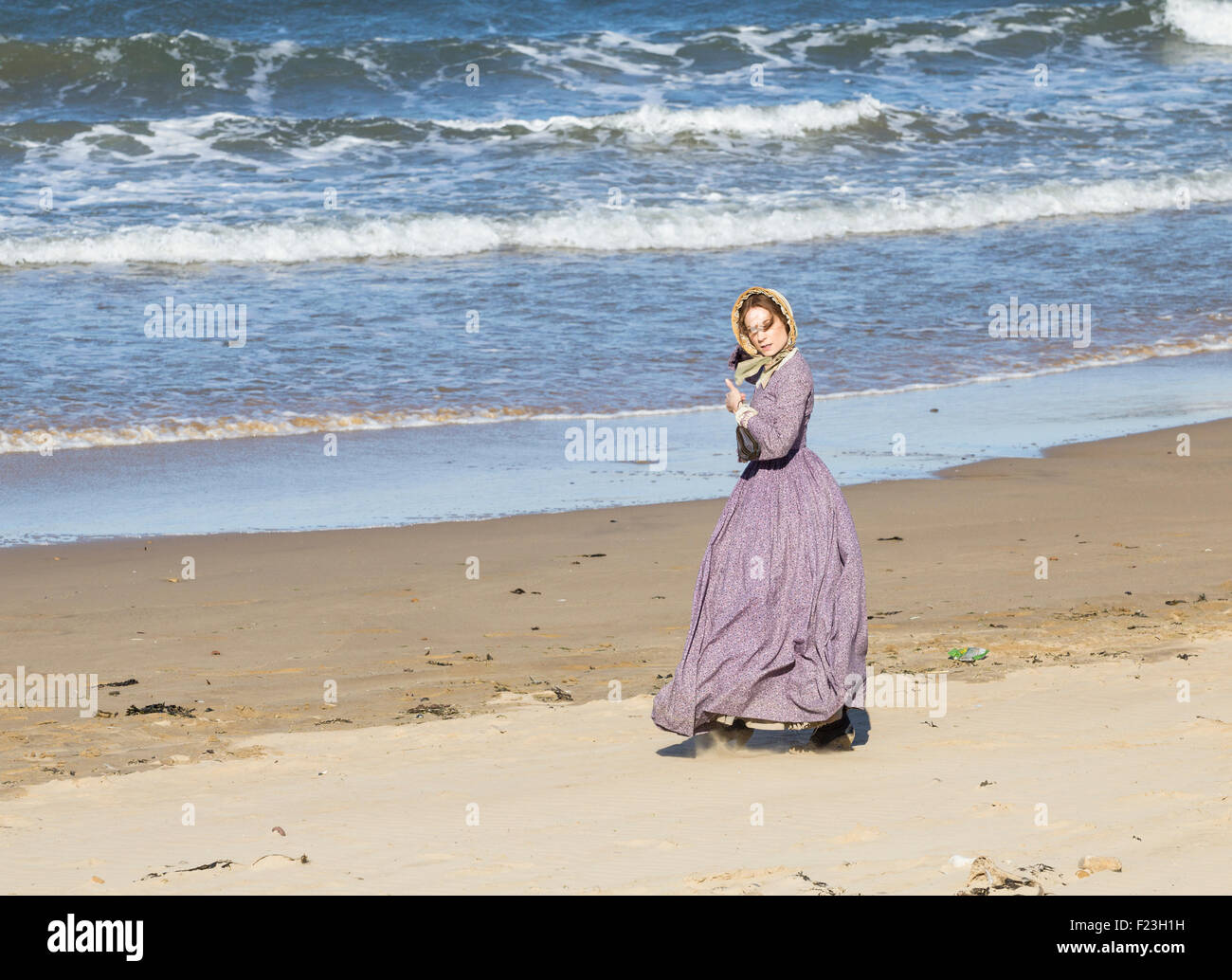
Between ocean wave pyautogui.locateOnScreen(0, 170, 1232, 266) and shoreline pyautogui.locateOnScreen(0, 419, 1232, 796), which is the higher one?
ocean wave pyautogui.locateOnScreen(0, 170, 1232, 266)

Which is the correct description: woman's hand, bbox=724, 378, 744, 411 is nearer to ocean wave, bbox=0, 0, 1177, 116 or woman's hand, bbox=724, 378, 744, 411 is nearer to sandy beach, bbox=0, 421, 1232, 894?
sandy beach, bbox=0, 421, 1232, 894

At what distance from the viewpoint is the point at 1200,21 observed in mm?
31484

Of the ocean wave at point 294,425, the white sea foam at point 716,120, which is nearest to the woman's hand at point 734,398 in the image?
the ocean wave at point 294,425

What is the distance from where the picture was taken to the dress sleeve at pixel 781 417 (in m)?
5.04

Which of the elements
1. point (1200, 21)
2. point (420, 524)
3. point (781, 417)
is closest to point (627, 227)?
point (420, 524)

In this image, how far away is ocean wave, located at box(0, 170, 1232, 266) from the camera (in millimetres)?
16250

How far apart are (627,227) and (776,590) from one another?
13035mm

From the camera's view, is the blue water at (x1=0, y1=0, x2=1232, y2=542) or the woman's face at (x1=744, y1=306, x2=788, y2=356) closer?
the woman's face at (x1=744, y1=306, x2=788, y2=356)

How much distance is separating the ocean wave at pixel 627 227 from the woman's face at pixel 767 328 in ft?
39.2

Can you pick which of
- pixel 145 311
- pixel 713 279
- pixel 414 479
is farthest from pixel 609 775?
pixel 713 279

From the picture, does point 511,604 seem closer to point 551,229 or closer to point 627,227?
point 551,229

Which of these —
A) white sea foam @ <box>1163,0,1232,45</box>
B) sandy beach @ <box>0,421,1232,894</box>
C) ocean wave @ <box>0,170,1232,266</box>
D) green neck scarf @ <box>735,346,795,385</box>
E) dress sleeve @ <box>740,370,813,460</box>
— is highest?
white sea foam @ <box>1163,0,1232,45</box>

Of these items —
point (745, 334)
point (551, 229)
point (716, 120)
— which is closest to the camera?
point (745, 334)

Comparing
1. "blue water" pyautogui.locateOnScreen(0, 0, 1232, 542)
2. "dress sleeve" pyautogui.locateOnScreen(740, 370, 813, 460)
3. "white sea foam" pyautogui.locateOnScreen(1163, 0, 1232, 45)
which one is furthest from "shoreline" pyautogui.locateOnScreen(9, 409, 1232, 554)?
"white sea foam" pyautogui.locateOnScreen(1163, 0, 1232, 45)
